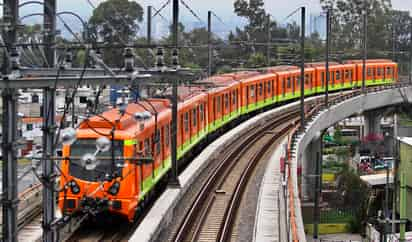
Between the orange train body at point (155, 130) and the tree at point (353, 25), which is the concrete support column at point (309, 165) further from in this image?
the tree at point (353, 25)

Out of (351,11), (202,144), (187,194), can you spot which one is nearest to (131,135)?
(187,194)

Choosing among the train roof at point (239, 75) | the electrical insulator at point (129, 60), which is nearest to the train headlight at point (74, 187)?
the electrical insulator at point (129, 60)

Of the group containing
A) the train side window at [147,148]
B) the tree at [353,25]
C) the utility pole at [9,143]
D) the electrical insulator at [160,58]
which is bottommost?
the train side window at [147,148]

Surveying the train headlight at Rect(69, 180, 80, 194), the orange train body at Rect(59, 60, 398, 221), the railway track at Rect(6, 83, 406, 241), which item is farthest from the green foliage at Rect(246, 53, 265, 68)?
the train headlight at Rect(69, 180, 80, 194)

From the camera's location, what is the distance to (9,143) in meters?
6.20

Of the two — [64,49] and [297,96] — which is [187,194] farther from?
[297,96]

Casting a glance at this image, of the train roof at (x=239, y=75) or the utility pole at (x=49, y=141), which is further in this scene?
the train roof at (x=239, y=75)

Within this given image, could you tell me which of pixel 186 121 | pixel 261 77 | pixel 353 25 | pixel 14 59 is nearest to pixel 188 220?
pixel 186 121

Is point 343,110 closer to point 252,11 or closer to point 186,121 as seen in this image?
point 186,121

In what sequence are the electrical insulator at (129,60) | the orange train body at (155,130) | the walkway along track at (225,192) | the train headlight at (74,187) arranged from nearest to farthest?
the electrical insulator at (129,60)
the orange train body at (155,130)
the train headlight at (74,187)
the walkway along track at (225,192)

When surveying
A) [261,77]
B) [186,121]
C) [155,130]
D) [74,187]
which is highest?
[261,77]

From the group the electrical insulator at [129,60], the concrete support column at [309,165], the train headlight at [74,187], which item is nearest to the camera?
the electrical insulator at [129,60]

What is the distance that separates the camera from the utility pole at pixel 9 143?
6.16 m

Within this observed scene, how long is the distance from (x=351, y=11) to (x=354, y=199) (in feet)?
103
